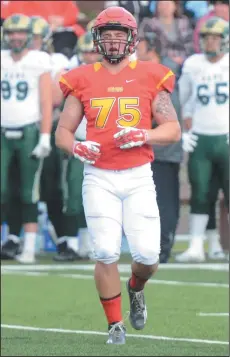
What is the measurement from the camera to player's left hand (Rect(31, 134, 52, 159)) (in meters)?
13.1

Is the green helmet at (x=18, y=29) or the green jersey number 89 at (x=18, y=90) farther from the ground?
the green helmet at (x=18, y=29)

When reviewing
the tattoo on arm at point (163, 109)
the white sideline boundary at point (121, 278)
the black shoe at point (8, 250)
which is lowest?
the white sideline boundary at point (121, 278)

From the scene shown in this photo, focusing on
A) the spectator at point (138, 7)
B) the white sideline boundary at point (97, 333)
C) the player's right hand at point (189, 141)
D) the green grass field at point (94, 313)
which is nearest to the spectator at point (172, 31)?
the spectator at point (138, 7)

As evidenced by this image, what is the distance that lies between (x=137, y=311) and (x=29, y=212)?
538cm

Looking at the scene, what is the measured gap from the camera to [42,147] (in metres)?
13.1

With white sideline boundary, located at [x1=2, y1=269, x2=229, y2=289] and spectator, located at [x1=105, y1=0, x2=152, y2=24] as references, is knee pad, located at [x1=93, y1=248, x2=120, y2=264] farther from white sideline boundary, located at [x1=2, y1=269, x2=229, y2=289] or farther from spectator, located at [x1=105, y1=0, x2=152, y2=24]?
spectator, located at [x1=105, y1=0, x2=152, y2=24]

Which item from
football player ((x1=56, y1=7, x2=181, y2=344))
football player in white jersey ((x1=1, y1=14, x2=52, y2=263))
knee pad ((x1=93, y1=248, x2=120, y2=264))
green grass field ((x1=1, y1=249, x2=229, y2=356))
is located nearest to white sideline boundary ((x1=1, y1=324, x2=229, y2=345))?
green grass field ((x1=1, y1=249, x2=229, y2=356))

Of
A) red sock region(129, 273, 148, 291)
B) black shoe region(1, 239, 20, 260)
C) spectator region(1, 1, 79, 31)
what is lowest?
black shoe region(1, 239, 20, 260)

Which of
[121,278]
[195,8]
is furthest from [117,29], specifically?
[195,8]

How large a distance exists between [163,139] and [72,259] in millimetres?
6197

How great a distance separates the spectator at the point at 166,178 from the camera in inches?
500

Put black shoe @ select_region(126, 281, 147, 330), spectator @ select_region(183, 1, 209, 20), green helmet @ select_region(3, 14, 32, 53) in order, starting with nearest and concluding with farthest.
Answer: black shoe @ select_region(126, 281, 147, 330) < green helmet @ select_region(3, 14, 32, 53) < spectator @ select_region(183, 1, 209, 20)

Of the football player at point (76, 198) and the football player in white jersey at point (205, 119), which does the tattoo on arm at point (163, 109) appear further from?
the football player at point (76, 198)

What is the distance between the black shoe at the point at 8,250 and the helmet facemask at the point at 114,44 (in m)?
6.30
